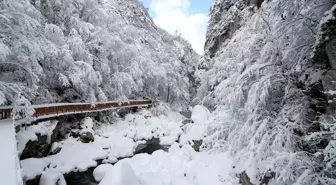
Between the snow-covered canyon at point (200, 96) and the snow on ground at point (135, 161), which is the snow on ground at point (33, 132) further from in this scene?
the snow on ground at point (135, 161)

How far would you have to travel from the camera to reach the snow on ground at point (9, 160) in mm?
3807

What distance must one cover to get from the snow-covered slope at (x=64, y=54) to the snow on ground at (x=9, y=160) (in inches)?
69.3

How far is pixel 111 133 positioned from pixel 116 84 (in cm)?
398

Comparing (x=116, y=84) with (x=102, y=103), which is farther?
(x=116, y=84)

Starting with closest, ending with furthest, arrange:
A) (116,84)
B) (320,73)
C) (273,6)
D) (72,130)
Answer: (320,73)
(273,6)
(72,130)
(116,84)

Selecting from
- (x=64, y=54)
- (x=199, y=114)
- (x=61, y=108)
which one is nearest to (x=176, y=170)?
(x=199, y=114)

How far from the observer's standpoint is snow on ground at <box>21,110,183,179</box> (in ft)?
30.5

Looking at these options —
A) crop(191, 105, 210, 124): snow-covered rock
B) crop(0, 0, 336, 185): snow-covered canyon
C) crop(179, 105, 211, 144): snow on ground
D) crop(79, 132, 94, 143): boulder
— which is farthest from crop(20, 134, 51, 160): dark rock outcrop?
crop(191, 105, 210, 124): snow-covered rock

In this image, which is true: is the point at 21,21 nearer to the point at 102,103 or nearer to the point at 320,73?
the point at 102,103

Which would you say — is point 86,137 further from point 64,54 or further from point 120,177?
point 120,177

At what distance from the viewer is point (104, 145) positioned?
12859 millimetres

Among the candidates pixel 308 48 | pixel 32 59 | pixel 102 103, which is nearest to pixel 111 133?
pixel 102 103

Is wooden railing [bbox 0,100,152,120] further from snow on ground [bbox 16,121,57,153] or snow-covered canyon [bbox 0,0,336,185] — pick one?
snow on ground [bbox 16,121,57,153]

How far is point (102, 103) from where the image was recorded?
15.3 metres
